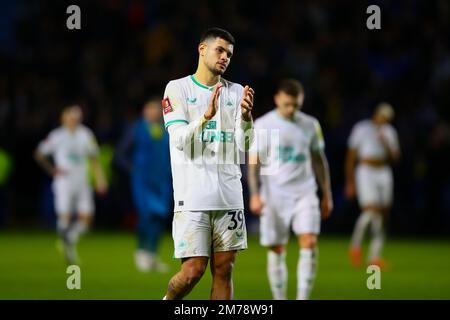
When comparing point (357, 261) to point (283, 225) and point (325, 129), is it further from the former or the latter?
point (325, 129)

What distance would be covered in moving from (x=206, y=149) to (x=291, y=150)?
343cm

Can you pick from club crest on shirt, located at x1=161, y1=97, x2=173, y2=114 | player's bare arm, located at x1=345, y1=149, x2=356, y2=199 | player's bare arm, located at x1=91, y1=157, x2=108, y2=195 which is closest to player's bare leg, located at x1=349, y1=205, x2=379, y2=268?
player's bare arm, located at x1=345, y1=149, x2=356, y2=199

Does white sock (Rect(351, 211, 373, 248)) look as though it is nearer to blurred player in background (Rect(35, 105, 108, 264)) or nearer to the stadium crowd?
blurred player in background (Rect(35, 105, 108, 264))

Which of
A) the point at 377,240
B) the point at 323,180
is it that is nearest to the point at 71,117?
the point at 377,240

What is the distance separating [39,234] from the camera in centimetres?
2294

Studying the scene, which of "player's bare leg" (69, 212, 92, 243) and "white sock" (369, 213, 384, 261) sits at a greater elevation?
"player's bare leg" (69, 212, 92, 243)

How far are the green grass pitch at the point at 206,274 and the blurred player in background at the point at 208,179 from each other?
3555 millimetres

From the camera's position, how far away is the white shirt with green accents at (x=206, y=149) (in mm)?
8383

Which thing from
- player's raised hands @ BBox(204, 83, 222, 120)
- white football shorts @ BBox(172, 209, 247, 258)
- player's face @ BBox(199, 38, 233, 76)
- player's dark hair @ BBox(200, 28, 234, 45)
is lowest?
white football shorts @ BBox(172, 209, 247, 258)

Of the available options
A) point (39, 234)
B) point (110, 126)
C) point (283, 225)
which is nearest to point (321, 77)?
point (110, 126)

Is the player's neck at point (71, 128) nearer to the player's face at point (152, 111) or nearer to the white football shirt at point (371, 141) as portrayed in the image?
the player's face at point (152, 111)

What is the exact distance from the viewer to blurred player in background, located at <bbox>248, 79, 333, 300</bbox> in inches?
452

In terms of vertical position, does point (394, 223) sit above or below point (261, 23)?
below
